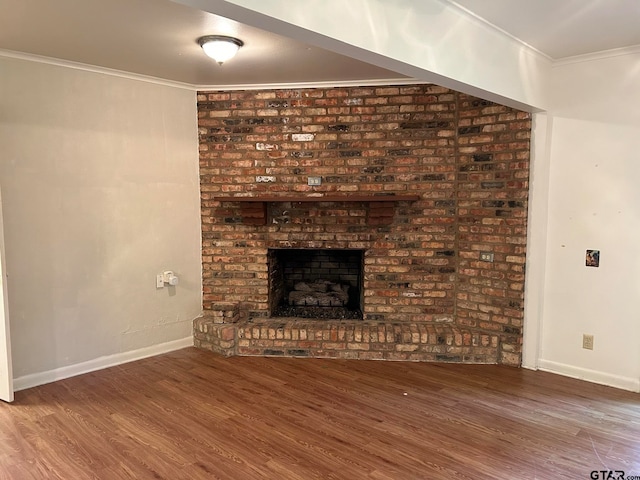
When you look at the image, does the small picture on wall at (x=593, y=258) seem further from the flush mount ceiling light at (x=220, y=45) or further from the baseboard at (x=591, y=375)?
the flush mount ceiling light at (x=220, y=45)

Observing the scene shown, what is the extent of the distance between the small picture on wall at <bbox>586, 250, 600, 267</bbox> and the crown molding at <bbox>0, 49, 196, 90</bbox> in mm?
3467

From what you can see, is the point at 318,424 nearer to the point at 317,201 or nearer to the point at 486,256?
the point at 317,201

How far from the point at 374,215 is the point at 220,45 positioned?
1.78 meters

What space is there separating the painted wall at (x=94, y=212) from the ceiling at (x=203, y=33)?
0.29m

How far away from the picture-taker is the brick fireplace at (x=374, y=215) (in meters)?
3.51

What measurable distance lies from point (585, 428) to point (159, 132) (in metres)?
3.72

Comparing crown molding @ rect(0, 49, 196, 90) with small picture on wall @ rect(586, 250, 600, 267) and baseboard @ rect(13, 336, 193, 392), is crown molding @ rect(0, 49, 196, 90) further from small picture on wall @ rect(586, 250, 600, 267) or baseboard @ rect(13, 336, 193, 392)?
small picture on wall @ rect(586, 250, 600, 267)

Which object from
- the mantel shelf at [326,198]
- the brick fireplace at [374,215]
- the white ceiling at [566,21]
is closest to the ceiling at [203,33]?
the white ceiling at [566,21]

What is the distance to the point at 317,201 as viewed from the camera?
364 centimetres

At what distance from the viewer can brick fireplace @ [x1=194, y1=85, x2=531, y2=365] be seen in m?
3.51

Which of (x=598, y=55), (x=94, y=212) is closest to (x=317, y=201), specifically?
(x=94, y=212)

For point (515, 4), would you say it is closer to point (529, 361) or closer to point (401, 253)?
point (401, 253)

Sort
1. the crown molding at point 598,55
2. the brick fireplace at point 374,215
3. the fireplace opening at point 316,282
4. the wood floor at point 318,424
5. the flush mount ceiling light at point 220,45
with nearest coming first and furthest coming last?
1. the wood floor at point 318,424
2. the flush mount ceiling light at point 220,45
3. the crown molding at point 598,55
4. the brick fireplace at point 374,215
5. the fireplace opening at point 316,282

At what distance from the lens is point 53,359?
10.5ft
